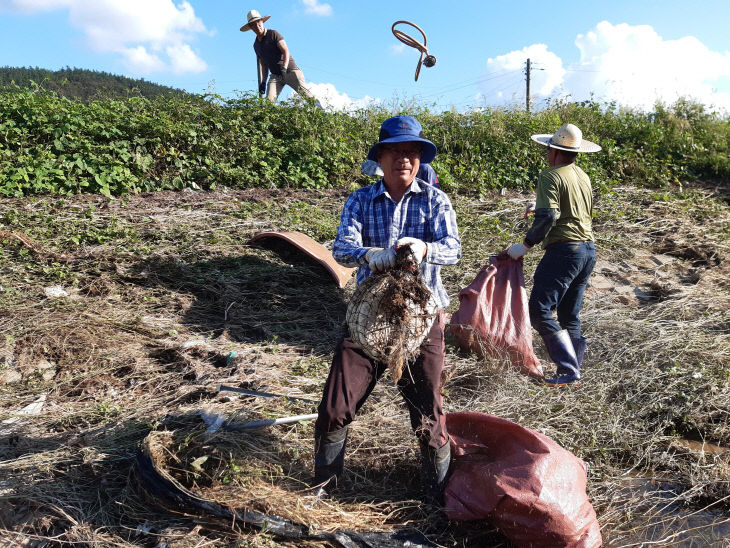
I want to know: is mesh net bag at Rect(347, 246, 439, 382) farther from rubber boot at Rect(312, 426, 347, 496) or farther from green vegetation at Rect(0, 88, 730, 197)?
green vegetation at Rect(0, 88, 730, 197)

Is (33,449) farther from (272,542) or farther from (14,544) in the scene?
(272,542)

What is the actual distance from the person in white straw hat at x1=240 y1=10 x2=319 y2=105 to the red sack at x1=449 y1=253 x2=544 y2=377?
18.7 ft

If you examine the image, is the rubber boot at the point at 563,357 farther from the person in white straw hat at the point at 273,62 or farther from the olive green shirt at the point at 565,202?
the person in white straw hat at the point at 273,62

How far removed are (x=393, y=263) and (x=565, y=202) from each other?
203 cm

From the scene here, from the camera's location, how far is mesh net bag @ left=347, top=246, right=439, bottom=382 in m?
2.12

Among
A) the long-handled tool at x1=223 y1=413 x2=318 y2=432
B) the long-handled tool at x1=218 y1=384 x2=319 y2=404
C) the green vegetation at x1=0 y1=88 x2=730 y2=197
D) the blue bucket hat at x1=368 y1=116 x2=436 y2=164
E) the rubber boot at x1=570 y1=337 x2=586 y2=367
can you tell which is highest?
the green vegetation at x1=0 y1=88 x2=730 y2=197

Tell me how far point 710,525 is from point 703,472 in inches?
12.5

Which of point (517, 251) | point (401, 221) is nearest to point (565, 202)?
point (517, 251)

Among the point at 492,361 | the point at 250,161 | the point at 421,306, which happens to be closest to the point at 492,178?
the point at 250,161

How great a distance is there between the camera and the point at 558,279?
12.3ft

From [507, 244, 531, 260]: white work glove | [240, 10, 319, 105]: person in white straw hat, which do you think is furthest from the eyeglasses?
[240, 10, 319, 105]: person in white straw hat

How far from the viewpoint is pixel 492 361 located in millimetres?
3729

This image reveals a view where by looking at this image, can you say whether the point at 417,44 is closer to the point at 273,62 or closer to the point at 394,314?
the point at 273,62

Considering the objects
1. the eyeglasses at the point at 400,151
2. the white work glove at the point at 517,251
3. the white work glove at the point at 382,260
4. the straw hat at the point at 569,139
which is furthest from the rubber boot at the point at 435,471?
the straw hat at the point at 569,139
